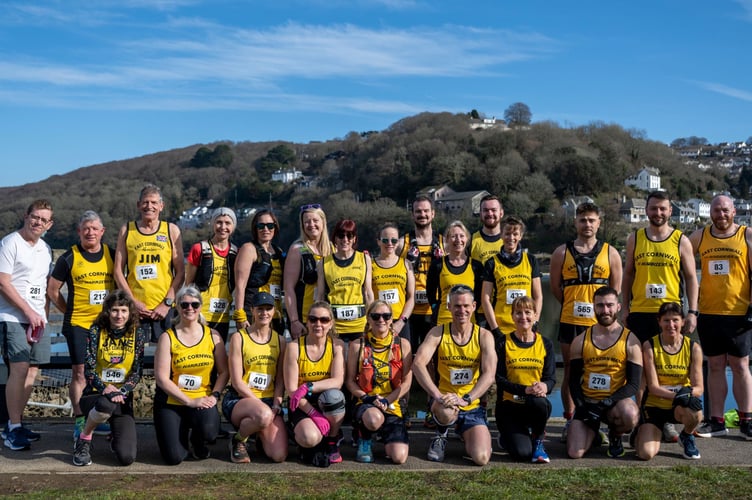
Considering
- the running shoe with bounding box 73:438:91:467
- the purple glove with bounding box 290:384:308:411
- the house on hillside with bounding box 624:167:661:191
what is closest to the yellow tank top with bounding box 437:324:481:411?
the purple glove with bounding box 290:384:308:411

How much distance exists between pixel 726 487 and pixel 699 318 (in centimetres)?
187

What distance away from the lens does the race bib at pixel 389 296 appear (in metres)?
6.19

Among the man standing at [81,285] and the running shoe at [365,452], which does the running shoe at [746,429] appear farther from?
the man standing at [81,285]

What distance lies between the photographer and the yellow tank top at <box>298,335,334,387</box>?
18.0 feet

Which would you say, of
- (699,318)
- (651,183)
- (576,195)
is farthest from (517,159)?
(699,318)

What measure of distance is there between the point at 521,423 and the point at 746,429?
6.81 feet

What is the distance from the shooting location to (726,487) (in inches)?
185

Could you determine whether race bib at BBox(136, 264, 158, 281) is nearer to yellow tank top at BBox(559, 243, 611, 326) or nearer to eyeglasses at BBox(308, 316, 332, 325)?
eyeglasses at BBox(308, 316, 332, 325)

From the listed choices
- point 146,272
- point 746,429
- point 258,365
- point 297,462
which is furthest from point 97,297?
point 746,429

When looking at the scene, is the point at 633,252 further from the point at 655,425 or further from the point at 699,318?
the point at 655,425

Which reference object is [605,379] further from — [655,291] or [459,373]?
[459,373]

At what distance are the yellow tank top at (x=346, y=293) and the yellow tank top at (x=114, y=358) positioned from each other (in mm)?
1672

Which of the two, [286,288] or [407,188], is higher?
[407,188]

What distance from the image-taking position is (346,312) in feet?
19.6
